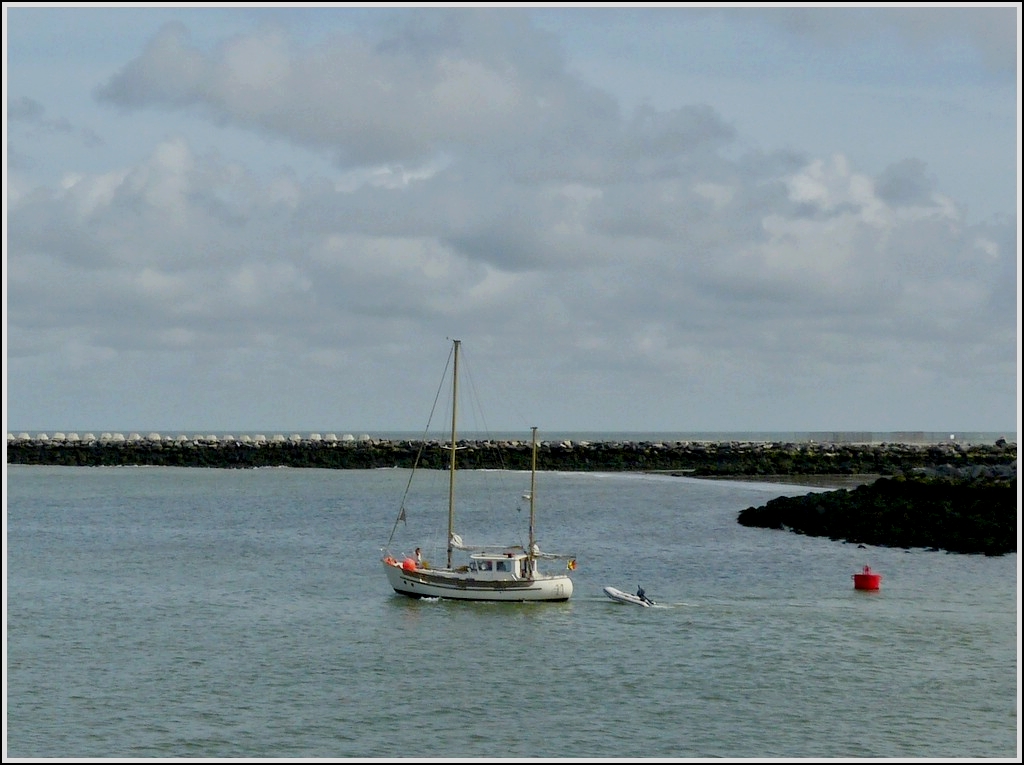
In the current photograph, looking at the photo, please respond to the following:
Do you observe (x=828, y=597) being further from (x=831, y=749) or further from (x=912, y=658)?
(x=831, y=749)

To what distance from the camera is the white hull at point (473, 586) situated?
39.3m

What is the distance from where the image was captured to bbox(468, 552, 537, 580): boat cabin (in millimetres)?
39688

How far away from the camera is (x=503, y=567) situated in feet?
131

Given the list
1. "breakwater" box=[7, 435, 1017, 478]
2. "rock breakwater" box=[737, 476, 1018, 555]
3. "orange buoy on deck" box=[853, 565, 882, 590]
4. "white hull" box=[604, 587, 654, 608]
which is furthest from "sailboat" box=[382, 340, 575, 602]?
"breakwater" box=[7, 435, 1017, 478]

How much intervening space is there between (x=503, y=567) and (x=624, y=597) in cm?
380

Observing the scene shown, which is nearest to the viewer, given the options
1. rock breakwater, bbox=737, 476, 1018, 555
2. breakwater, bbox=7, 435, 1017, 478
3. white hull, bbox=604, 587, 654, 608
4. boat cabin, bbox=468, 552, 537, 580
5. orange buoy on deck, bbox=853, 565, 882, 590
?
white hull, bbox=604, 587, 654, 608

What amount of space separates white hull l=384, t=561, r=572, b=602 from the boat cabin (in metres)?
0.24

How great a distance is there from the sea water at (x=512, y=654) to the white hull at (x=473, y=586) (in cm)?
37

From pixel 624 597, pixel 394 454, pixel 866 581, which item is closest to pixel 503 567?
pixel 624 597

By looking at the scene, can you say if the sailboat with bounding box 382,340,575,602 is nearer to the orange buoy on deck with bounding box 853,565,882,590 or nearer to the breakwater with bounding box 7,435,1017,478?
the orange buoy on deck with bounding box 853,565,882,590

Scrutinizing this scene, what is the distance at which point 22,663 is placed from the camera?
31.4 meters

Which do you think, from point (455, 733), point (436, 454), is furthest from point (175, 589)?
point (436, 454)

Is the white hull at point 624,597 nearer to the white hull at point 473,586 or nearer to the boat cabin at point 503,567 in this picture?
the white hull at point 473,586

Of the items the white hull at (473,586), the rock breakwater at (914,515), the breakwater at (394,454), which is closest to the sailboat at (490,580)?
the white hull at (473,586)
